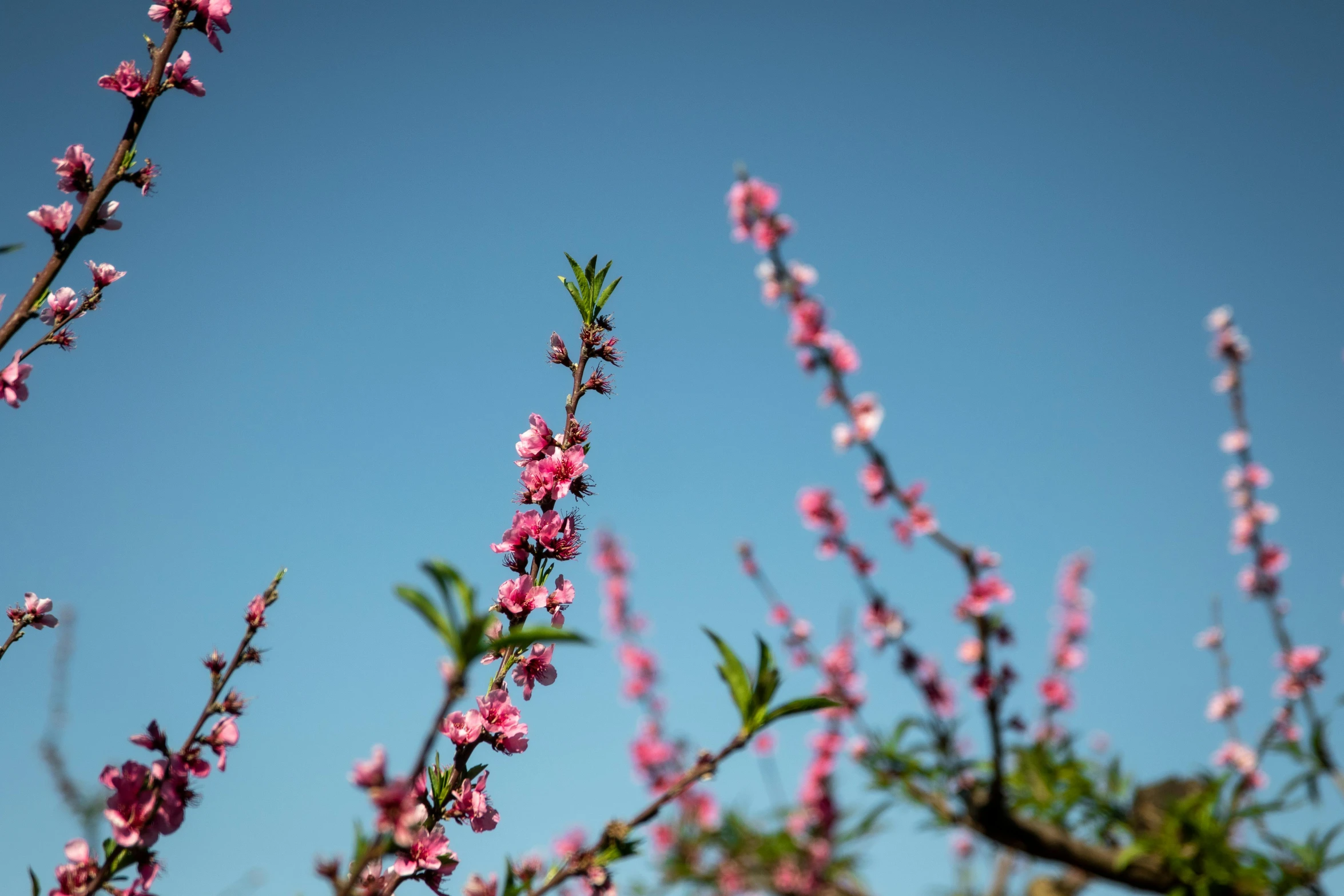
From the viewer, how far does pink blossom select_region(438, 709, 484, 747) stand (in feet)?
4.49

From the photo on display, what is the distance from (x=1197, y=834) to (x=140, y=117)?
16.2 ft

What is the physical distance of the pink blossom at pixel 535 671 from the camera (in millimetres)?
1500

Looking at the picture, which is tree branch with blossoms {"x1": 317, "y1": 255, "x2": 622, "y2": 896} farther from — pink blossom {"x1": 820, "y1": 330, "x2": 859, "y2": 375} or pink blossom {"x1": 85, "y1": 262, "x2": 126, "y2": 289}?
pink blossom {"x1": 820, "y1": 330, "x2": 859, "y2": 375}

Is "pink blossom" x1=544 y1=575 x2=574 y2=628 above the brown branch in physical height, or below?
below

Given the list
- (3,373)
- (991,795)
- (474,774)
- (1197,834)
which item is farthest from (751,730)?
(1197,834)

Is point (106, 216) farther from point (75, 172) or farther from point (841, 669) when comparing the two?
point (841, 669)

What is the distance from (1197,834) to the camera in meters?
3.81

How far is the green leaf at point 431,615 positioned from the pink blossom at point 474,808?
615 mm

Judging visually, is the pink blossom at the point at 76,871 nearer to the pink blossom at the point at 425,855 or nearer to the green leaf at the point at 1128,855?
the pink blossom at the point at 425,855

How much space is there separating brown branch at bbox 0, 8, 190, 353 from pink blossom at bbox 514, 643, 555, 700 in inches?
39.5

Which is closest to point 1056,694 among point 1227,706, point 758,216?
point 1227,706

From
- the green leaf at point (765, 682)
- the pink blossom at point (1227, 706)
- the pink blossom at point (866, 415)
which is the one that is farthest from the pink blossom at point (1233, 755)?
the green leaf at point (765, 682)

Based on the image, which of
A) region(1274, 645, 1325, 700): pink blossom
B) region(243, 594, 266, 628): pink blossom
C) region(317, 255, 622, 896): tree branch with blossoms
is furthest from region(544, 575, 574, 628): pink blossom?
region(1274, 645, 1325, 700): pink blossom

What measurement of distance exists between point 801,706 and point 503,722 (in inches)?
23.0
